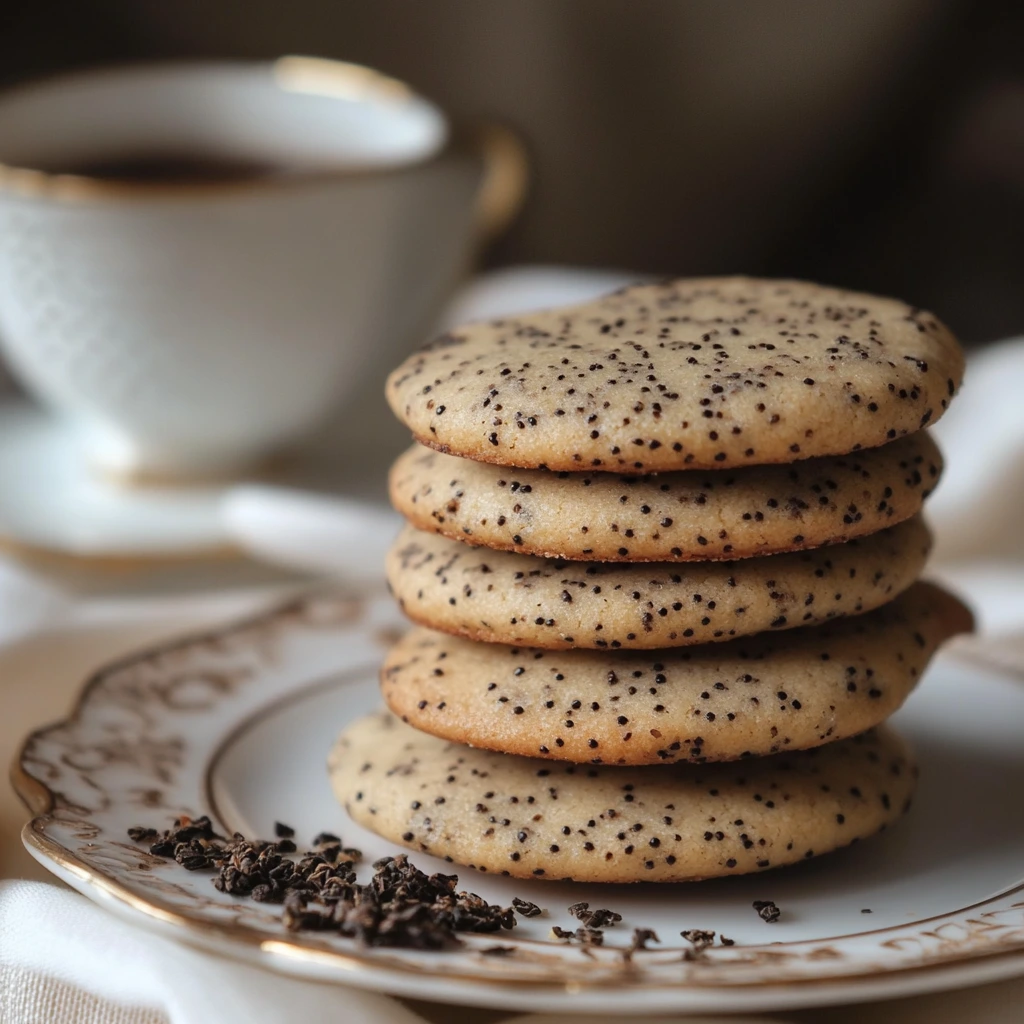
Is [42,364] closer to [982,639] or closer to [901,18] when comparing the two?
[982,639]

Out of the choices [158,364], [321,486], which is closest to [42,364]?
[158,364]

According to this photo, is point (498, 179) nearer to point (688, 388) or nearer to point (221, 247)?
point (221, 247)

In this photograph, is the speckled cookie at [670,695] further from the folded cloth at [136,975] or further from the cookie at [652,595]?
the folded cloth at [136,975]

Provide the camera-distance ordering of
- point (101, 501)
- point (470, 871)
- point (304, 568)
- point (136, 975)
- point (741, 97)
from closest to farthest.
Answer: point (136, 975)
point (470, 871)
point (304, 568)
point (101, 501)
point (741, 97)

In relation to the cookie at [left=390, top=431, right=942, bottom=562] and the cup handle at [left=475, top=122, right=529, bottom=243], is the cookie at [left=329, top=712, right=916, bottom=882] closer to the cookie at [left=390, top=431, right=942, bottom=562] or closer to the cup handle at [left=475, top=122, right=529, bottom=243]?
the cookie at [left=390, top=431, right=942, bottom=562]

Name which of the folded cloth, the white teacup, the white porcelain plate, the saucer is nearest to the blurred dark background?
the white teacup

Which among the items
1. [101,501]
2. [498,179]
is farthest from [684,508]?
[498,179]
